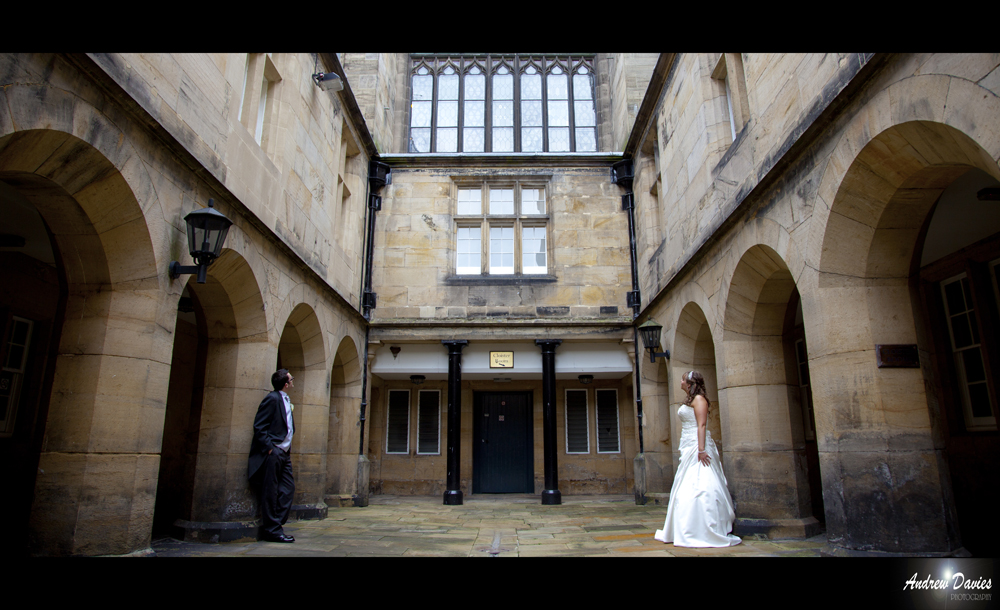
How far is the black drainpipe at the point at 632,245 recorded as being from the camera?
33.8ft

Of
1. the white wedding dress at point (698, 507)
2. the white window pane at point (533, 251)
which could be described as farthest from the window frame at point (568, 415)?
the white wedding dress at point (698, 507)

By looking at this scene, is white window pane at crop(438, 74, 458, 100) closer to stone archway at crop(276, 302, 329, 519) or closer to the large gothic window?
the large gothic window

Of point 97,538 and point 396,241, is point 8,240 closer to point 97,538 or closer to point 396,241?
point 97,538

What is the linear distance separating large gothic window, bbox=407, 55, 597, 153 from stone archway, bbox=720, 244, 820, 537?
294 inches

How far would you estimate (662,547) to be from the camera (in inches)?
197

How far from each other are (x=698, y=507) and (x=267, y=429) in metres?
4.03

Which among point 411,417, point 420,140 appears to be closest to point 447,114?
point 420,140

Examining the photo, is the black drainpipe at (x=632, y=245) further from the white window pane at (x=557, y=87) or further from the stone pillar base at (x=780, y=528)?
the stone pillar base at (x=780, y=528)

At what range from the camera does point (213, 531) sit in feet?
17.2

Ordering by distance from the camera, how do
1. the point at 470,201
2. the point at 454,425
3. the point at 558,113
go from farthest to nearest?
the point at 558,113 < the point at 470,201 < the point at 454,425

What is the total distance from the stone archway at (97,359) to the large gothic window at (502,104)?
29.8 feet

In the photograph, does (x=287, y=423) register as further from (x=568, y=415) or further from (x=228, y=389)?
(x=568, y=415)

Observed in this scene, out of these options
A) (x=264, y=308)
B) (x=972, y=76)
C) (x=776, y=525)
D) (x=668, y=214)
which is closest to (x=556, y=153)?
(x=668, y=214)
